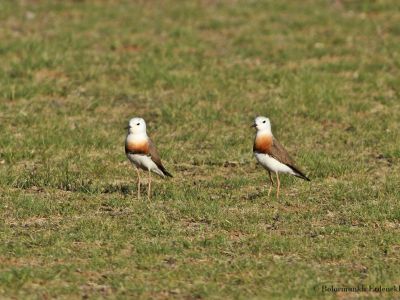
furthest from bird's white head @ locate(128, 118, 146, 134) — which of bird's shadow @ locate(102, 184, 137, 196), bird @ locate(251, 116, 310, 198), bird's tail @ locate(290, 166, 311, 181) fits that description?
bird's tail @ locate(290, 166, 311, 181)

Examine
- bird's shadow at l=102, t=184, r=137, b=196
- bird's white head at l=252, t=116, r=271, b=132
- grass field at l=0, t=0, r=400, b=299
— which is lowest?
bird's shadow at l=102, t=184, r=137, b=196

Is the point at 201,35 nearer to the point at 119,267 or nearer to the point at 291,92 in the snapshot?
the point at 291,92

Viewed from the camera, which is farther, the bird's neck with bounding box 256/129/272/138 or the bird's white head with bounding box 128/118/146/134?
the bird's neck with bounding box 256/129/272/138

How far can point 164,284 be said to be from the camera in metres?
9.68

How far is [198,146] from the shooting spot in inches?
624

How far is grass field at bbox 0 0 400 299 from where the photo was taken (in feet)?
33.3

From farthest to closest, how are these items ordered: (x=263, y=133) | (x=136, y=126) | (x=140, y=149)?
(x=263, y=133)
(x=136, y=126)
(x=140, y=149)

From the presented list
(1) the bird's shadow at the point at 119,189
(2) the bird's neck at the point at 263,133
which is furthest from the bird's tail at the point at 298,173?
(1) the bird's shadow at the point at 119,189

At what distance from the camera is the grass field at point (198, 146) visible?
33.3ft

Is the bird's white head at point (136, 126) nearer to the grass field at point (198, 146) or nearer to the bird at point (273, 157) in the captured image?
the grass field at point (198, 146)

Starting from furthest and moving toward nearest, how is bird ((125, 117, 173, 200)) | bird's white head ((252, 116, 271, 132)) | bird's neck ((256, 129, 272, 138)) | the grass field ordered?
bird's white head ((252, 116, 271, 132)), bird's neck ((256, 129, 272, 138)), bird ((125, 117, 173, 200)), the grass field

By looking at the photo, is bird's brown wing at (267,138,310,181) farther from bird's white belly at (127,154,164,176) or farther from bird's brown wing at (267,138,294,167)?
bird's white belly at (127,154,164,176)

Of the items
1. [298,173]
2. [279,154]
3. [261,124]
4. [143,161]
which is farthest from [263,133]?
[143,161]

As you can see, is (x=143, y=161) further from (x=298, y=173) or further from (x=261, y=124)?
(x=298, y=173)
